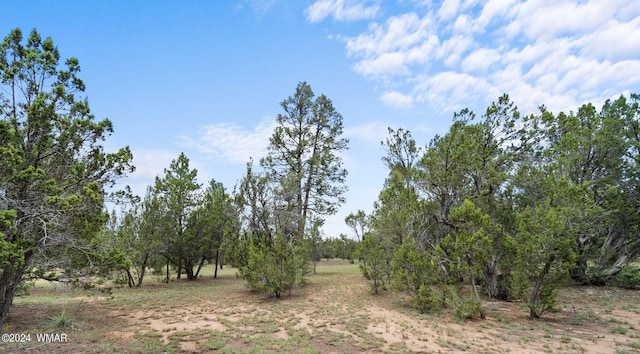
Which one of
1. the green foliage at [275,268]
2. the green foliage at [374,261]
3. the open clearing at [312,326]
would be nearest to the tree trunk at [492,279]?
the open clearing at [312,326]

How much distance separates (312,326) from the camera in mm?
7969

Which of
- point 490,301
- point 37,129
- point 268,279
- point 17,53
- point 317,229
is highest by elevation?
point 17,53

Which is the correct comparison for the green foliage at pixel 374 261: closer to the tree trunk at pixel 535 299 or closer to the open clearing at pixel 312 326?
the open clearing at pixel 312 326

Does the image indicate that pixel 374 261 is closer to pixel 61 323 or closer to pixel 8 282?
pixel 61 323

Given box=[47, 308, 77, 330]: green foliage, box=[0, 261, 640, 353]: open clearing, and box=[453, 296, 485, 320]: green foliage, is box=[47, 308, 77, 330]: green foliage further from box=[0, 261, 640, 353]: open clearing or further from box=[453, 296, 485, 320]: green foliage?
box=[453, 296, 485, 320]: green foliage

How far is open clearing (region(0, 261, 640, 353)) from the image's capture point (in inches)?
249

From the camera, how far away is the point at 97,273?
27.2 feet

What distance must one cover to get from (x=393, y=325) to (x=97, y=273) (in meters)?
8.13

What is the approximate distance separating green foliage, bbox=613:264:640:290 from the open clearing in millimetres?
3411

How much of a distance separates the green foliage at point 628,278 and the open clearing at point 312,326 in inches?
134

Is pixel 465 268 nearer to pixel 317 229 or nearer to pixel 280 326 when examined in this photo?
pixel 280 326

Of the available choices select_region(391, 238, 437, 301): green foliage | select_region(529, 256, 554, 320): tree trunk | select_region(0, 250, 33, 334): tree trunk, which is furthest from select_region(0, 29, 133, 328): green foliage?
select_region(529, 256, 554, 320): tree trunk

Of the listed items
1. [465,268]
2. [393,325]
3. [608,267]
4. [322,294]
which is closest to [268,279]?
[322,294]

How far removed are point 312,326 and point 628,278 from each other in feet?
55.2
